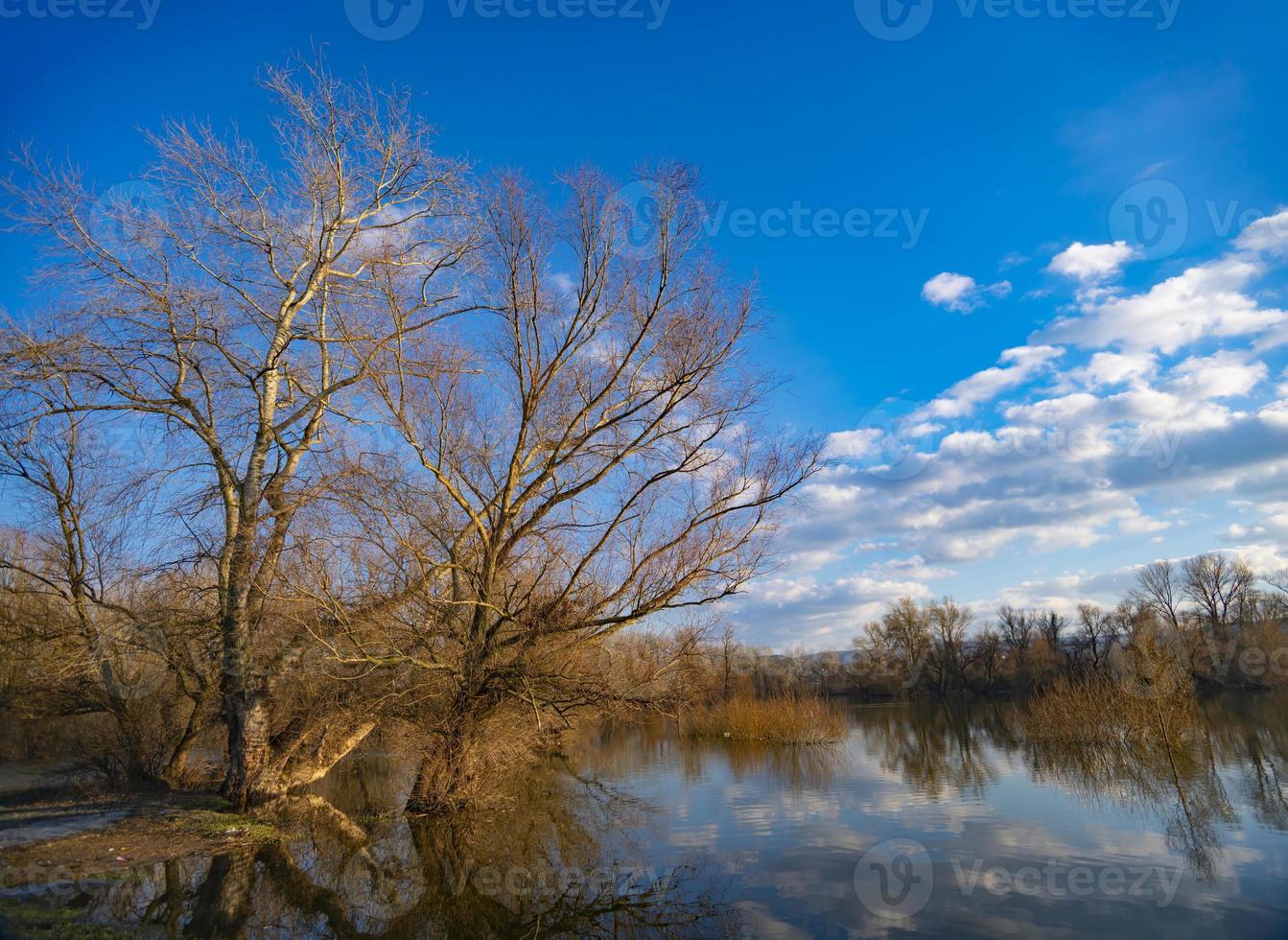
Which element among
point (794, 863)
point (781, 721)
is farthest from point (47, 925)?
point (781, 721)

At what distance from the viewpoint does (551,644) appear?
13.2 metres

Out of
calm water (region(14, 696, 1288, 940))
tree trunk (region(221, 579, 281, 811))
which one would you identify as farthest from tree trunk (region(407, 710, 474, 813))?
tree trunk (region(221, 579, 281, 811))

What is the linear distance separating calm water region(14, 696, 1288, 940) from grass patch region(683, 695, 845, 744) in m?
7.17

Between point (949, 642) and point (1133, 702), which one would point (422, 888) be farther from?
point (949, 642)

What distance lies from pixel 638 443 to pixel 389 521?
445 centimetres

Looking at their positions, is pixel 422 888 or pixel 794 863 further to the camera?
pixel 794 863

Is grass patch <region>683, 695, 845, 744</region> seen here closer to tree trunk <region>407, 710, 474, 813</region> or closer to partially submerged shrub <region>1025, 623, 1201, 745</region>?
partially submerged shrub <region>1025, 623, 1201, 745</region>

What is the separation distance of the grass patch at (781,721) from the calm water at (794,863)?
7172mm

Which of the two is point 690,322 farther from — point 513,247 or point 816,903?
point 816,903

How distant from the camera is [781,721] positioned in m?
25.4

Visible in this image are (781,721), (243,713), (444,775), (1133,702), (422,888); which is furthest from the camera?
(781,721)

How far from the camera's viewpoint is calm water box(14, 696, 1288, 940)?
7449mm

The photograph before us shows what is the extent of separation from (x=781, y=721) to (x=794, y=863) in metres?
16.3

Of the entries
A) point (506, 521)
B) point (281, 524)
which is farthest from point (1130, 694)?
point (281, 524)
